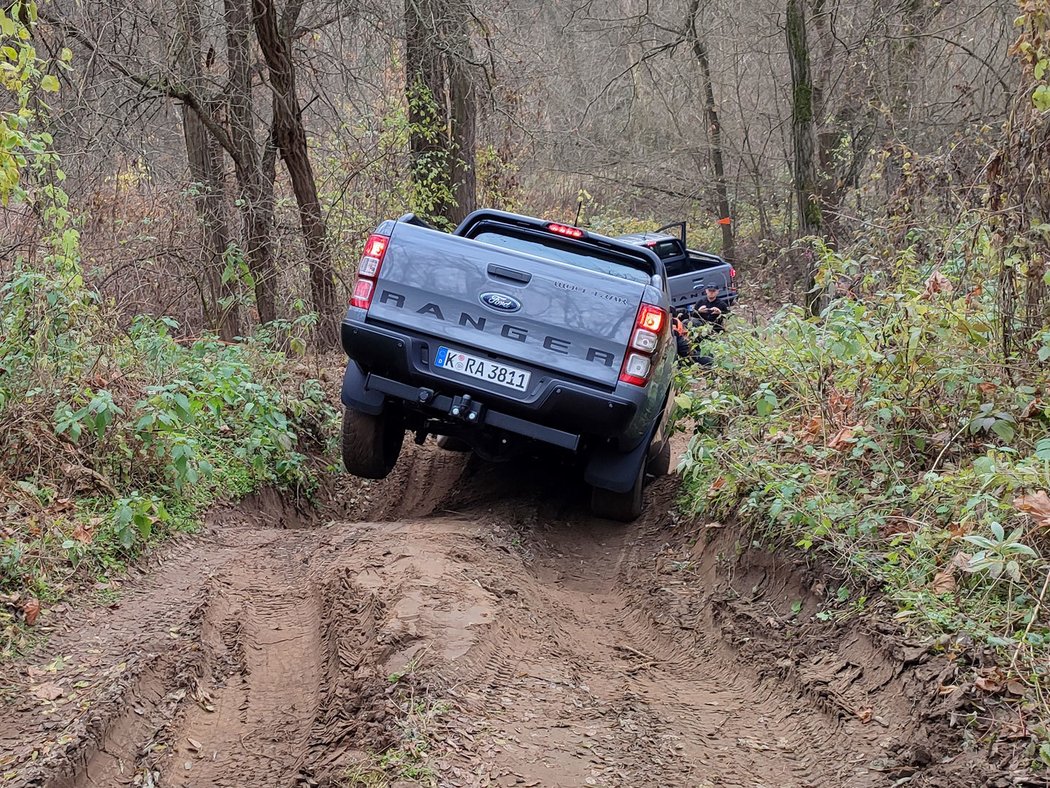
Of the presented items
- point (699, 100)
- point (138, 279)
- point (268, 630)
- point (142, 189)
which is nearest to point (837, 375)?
point (268, 630)

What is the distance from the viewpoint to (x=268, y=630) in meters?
4.70

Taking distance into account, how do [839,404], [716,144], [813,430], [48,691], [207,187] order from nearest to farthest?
[48,691], [813,430], [839,404], [207,187], [716,144]

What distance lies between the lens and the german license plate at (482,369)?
5.47 metres

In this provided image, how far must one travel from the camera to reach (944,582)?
3924 millimetres

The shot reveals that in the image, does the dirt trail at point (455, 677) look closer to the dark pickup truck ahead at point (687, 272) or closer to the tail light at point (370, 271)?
the tail light at point (370, 271)

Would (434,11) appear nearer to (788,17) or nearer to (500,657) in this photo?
(788,17)

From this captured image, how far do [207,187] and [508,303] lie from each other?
6352mm

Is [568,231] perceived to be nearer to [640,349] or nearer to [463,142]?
[640,349]

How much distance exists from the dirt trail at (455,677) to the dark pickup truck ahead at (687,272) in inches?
332

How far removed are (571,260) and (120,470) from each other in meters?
3.39

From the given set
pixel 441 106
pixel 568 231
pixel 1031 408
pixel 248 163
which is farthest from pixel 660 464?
pixel 441 106

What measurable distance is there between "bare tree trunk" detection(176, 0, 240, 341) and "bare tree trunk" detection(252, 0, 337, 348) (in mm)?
837

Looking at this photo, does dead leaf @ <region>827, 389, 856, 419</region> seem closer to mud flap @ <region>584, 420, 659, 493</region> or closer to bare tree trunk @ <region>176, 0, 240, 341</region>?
mud flap @ <region>584, 420, 659, 493</region>

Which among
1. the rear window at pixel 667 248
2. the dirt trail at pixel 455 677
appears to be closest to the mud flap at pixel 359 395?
the dirt trail at pixel 455 677
